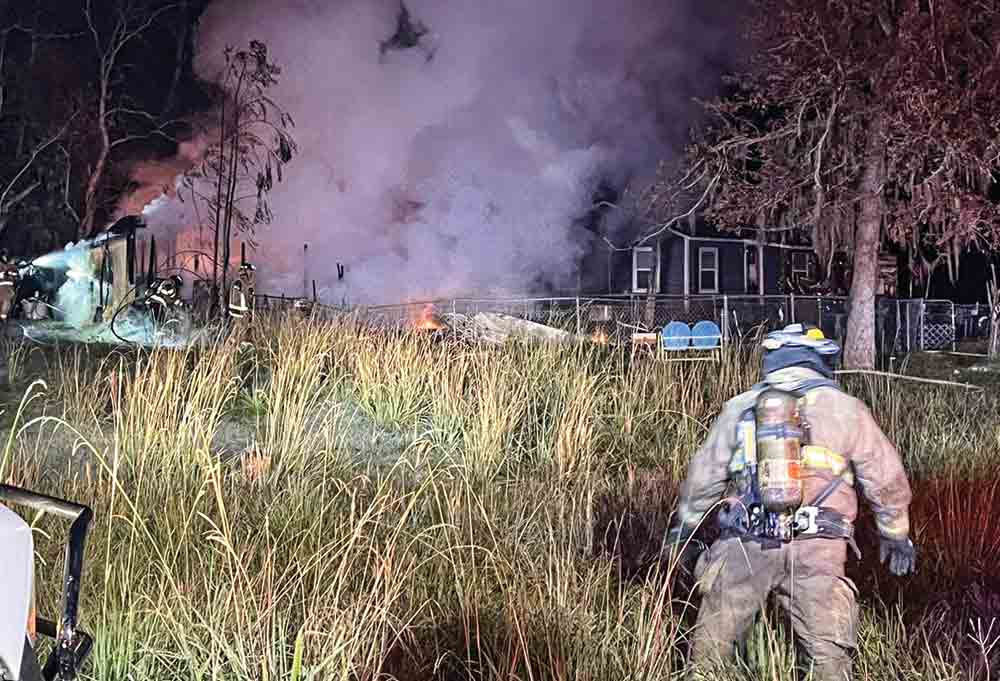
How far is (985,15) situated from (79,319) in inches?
658

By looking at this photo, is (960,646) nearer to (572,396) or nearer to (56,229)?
(572,396)

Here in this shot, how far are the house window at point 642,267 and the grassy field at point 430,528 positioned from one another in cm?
1858

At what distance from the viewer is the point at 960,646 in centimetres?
434

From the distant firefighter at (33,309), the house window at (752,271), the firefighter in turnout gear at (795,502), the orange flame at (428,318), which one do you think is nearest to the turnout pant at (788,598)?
the firefighter in turnout gear at (795,502)

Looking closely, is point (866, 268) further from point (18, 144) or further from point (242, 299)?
point (18, 144)

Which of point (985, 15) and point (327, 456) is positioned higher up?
point (985, 15)

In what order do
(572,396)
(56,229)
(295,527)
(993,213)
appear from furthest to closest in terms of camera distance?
(56,229) → (993,213) → (572,396) → (295,527)

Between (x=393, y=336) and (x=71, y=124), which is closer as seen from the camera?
(x=393, y=336)

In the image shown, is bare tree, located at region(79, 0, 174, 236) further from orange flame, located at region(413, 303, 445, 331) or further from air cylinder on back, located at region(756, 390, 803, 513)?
air cylinder on back, located at region(756, 390, 803, 513)

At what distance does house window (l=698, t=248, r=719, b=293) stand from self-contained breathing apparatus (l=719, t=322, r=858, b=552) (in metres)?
25.8

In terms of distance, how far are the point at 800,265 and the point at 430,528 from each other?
28981 mm

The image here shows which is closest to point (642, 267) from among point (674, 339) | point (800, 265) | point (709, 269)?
point (709, 269)

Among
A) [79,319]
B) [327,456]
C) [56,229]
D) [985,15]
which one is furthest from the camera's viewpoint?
[56,229]

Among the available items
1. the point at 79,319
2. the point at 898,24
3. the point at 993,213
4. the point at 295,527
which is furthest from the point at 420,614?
the point at 79,319
